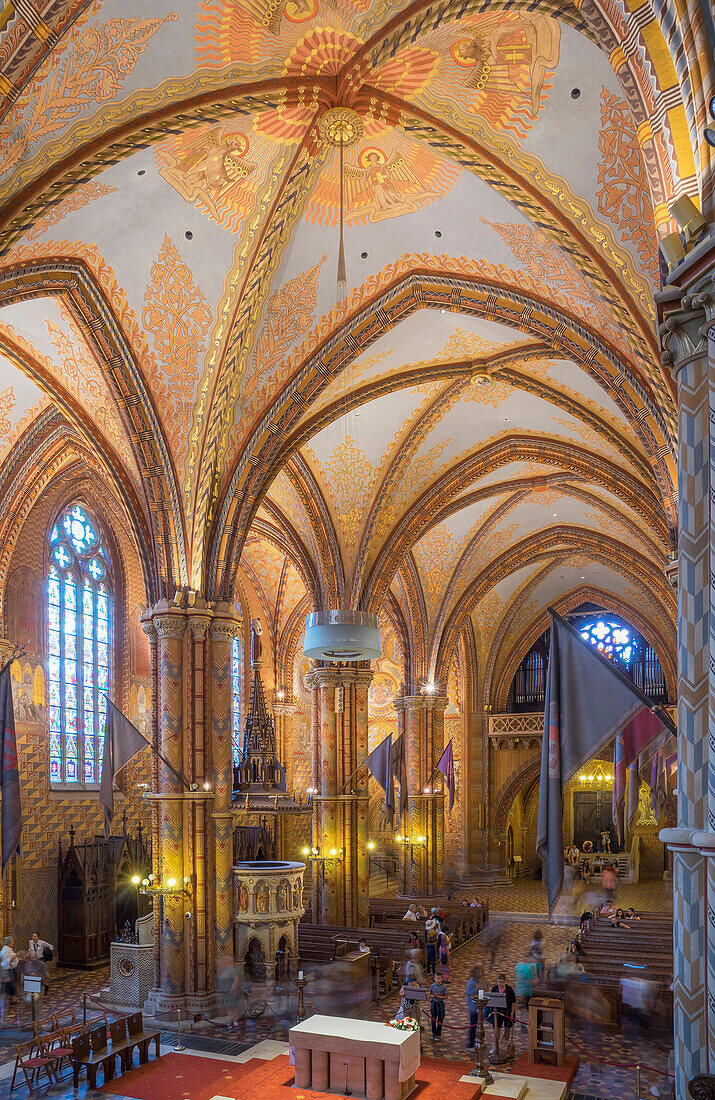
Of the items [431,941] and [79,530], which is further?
[79,530]

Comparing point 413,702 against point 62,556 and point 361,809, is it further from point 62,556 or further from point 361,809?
point 62,556

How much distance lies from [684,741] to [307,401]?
1113 cm

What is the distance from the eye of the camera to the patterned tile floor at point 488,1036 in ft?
38.6

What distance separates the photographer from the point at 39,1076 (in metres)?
11.8

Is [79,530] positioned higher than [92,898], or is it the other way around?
[79,530]

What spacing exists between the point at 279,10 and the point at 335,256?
4374 mm

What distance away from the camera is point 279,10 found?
9766 mm

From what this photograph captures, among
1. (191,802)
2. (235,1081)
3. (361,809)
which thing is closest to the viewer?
(235,1081)

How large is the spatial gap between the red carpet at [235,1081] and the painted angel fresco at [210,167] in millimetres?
10617

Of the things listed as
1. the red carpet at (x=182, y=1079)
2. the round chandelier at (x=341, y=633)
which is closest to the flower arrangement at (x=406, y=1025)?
the red carpet at (x=182, y=1079)

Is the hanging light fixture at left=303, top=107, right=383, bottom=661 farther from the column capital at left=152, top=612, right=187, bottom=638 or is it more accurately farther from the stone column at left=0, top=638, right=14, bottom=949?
the stone column at left=0, top=638, right=14, bottom=949

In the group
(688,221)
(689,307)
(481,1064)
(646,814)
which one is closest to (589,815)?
(646,814)

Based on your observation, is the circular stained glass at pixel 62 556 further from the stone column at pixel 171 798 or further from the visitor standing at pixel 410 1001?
the visitor standing at pixel 410 1001

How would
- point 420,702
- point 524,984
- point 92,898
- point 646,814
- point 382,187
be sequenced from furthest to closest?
point 646,814
point 420,702
point 92,898
point 524,984
point 382,187
